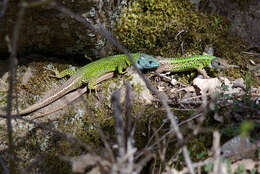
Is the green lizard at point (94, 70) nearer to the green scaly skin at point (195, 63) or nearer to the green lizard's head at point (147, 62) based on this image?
the green lizard's head at point (147, 62)

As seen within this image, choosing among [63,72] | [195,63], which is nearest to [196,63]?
[195,63]

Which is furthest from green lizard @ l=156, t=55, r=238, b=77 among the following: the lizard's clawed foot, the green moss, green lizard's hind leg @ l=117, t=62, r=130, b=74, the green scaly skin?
the lizard's clawed foot

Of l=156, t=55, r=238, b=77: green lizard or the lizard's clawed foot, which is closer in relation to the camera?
l=156, t=55, r=238, b=77: green lizard

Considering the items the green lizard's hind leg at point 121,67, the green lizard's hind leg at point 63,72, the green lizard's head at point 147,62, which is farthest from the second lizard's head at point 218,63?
the green lizard's hind leg at point 63,72

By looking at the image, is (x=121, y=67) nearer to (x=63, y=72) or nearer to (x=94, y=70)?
(x=94, y=70)

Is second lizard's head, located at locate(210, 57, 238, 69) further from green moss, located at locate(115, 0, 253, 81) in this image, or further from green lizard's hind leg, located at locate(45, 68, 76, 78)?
green lizard's hind leg, located at locate(45, 68, 76, 78)

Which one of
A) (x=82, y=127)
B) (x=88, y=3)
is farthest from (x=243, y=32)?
(x=82, y=127)

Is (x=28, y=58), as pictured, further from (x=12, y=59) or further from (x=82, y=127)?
(x=12, y=59)

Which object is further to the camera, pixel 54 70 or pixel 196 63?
pixel 54 70

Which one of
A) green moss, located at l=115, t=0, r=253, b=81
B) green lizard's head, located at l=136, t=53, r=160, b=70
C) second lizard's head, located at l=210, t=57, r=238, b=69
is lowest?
second lizard's head, located at l=210, t=57, r=238, b=69
